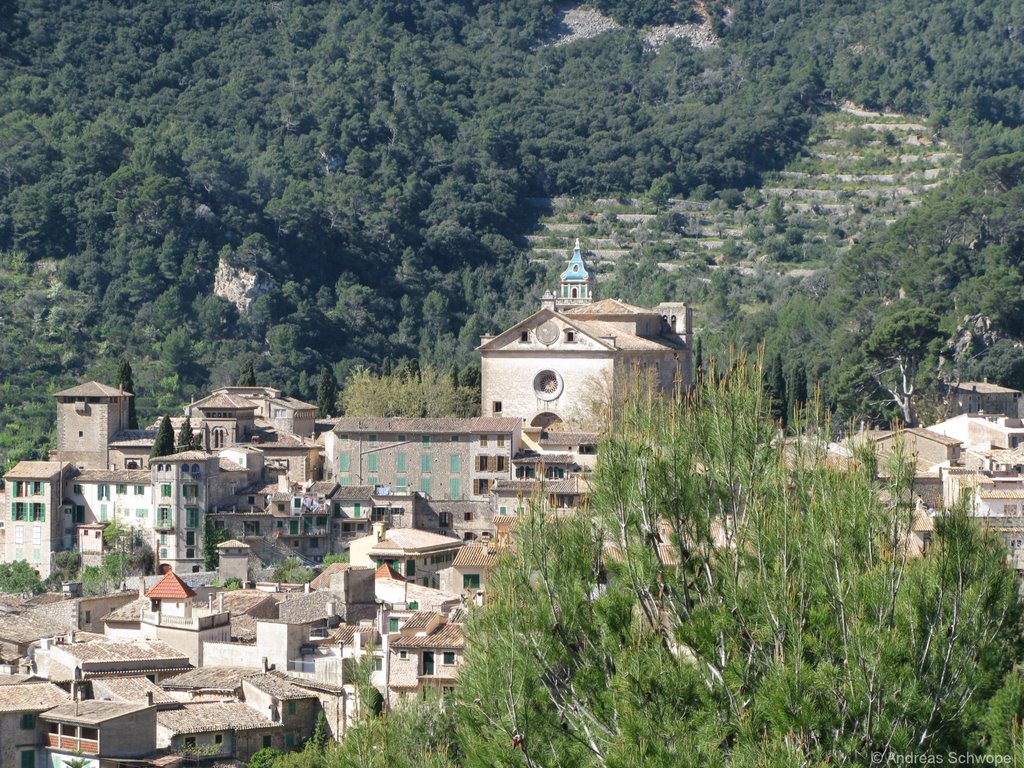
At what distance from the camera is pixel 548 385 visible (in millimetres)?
61250

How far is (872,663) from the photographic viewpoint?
17938 millimetres

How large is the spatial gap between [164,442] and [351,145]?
70.1 metres

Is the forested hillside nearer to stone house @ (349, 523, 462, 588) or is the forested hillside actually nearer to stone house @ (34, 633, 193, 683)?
stone house @ (349, 523, 462, 588)

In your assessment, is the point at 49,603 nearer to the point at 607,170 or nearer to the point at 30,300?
the point at 30,300

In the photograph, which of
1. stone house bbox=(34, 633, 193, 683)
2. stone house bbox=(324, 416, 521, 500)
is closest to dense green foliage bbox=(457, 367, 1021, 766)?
stone house bbox=(34, 633, 193, 683)

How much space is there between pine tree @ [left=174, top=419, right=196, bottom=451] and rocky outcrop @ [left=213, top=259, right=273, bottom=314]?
120 ft

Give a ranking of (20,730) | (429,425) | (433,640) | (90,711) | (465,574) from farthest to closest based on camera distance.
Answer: (429,425), (465,574), (433,640), (90,711), (20,730)

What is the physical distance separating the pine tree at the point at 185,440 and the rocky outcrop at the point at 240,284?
36530 millimetres

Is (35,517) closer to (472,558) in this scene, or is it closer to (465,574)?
(472,558)

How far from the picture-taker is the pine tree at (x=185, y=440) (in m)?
56.9

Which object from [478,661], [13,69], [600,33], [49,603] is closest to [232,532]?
[49,603]

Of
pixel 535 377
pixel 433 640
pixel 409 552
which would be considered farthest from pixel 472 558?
pixel 535 377

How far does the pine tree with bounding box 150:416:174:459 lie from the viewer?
56156mm

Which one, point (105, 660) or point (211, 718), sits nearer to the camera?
point (211, 718)
